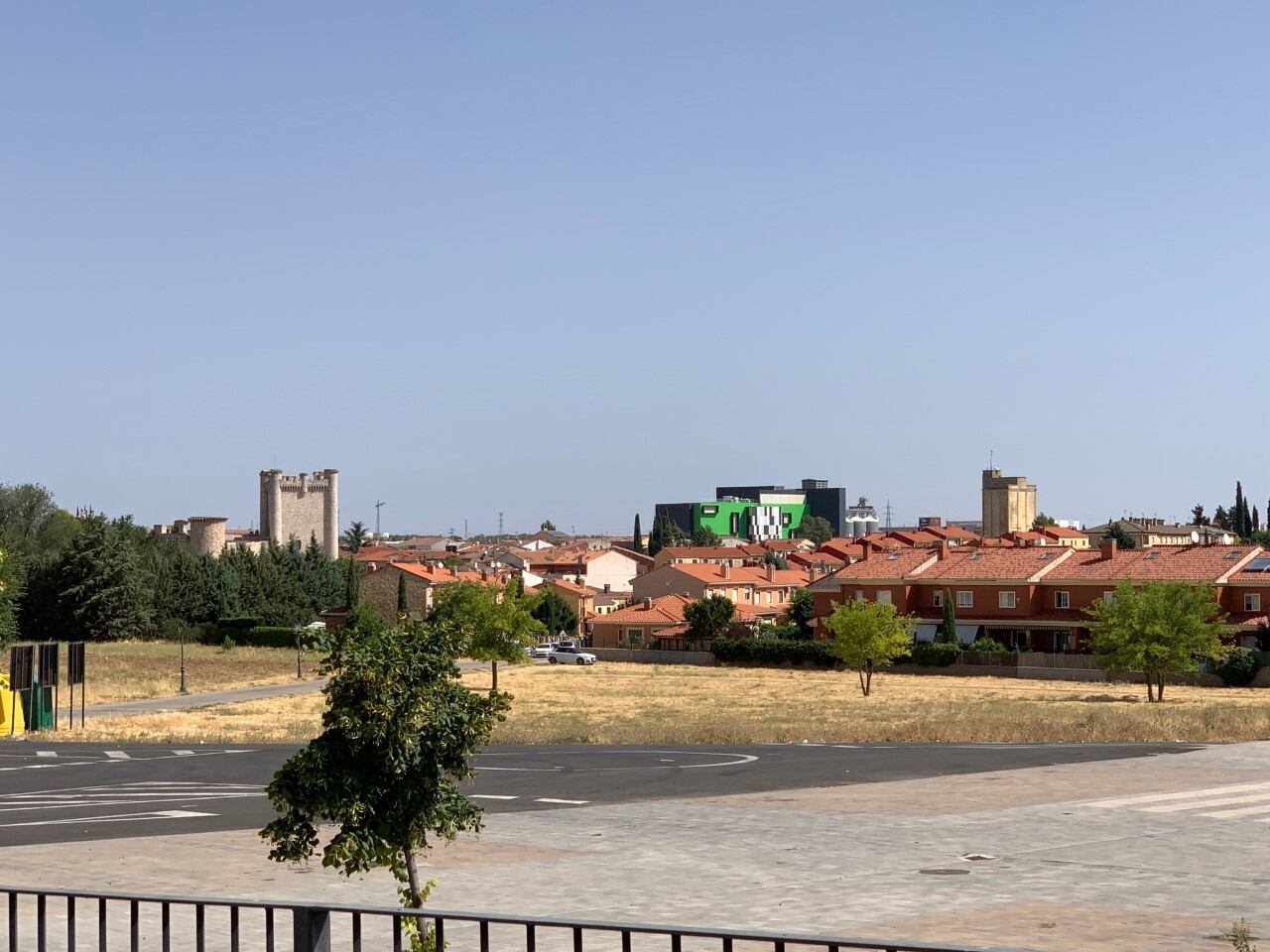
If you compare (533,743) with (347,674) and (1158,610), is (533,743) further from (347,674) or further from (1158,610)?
(1158,610)

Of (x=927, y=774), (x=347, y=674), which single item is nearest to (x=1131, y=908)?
(x=347, y=674)

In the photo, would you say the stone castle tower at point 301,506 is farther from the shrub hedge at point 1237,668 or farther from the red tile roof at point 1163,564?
the shrub hedge at point 1237,668

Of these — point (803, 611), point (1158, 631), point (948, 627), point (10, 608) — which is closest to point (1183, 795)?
point (1158, 631)

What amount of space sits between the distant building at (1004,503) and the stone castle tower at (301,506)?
78863mm

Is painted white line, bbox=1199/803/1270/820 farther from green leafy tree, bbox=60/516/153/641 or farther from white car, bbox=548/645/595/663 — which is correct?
green leafy tree, bbox=60/516/153/641

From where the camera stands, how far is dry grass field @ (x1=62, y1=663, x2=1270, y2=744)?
42.2 metres

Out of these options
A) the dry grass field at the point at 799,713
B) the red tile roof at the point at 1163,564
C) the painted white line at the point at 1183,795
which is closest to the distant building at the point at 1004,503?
the red tile roof at the point at 1163,564

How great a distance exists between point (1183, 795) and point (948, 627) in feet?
215

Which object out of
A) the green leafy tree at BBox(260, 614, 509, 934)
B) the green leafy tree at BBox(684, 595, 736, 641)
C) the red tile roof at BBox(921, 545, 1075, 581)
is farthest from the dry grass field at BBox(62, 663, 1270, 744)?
the green leafy tree at BBox(260, 614, 509, 934)

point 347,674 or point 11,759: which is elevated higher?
point 347,674

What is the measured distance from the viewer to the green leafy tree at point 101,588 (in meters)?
105

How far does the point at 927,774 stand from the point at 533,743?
12.3 m

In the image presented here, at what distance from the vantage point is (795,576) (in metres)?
136

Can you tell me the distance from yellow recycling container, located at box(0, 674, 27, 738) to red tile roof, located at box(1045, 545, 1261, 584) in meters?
59.2
